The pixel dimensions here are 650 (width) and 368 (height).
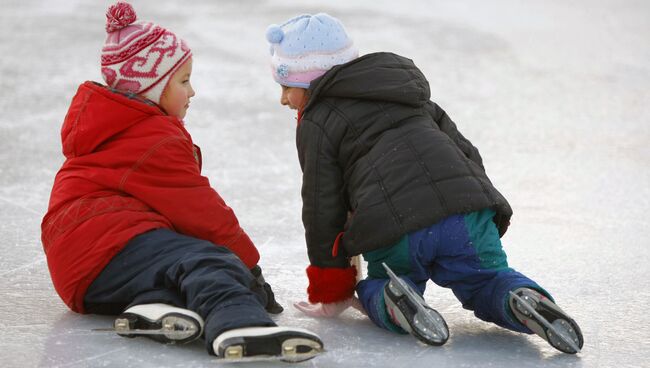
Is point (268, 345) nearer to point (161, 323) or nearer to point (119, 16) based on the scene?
point (161, 323)

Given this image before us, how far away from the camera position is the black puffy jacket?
252cm

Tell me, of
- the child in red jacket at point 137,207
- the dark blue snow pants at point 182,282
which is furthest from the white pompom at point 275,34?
the dark blue snow pants at point 182,282

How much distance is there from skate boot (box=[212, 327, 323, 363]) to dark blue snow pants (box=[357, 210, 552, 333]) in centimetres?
41

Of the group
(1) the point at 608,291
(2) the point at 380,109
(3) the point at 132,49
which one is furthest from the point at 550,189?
(3) the point at 132,49

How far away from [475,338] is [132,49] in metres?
1.18

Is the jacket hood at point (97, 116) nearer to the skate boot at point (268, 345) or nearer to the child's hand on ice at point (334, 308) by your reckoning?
the child's hand on ice at point (334, 308)

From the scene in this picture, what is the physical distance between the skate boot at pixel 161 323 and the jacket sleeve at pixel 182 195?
0.34 meters

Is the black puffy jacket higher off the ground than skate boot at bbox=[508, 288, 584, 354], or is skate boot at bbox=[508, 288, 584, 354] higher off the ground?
the black puffy jacket

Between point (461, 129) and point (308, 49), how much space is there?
2.35m

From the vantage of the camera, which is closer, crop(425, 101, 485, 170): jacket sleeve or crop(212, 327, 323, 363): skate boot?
crop(212, 327, 323, 363): skate boot

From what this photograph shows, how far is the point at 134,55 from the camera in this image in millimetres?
2773

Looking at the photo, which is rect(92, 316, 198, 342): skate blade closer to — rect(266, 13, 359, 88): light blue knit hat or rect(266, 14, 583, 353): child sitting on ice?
rect(266, 14, 583, 353): child sitting on ice

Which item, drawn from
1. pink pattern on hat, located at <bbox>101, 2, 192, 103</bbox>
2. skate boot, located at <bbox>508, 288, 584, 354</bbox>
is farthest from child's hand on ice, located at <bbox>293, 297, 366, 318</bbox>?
pink pattern on hat, located at <bbox>101, 2, 192, 103</bbox>

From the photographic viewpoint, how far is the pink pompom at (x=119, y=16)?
2.76 meters
